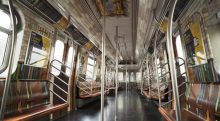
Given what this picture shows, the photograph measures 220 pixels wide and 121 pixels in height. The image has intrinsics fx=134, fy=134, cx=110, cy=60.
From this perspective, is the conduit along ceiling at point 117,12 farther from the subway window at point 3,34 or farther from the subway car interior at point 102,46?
the subway window at point 3,34

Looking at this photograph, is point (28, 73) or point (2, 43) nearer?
point (2, 43)

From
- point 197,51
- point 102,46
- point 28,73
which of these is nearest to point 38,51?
point 28,73

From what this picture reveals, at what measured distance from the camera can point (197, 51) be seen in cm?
214

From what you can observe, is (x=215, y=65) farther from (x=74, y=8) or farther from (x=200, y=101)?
(x=74, y=8)

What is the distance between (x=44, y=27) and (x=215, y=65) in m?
3.33

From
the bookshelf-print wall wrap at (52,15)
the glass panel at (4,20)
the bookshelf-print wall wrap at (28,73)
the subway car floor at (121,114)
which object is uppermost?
the bookshelf-print wall wrap at (52,15)

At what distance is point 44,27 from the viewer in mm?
3135

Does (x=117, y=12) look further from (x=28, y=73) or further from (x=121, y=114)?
(x=121, y=114)

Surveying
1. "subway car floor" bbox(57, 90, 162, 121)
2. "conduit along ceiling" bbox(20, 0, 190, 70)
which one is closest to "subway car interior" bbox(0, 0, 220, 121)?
"conduit along ceiling" bbox(20, 0, 190, 70)

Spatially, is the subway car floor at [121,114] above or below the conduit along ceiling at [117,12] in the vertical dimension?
below

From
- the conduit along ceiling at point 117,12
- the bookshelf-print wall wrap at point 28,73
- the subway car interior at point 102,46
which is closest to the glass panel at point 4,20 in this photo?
the subway car interior at point 102,46

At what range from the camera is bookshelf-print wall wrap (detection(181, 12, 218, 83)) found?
1.84m

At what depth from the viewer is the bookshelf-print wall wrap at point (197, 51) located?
1.84 meters

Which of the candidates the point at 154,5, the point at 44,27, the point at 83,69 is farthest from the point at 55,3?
the point at 83,69
